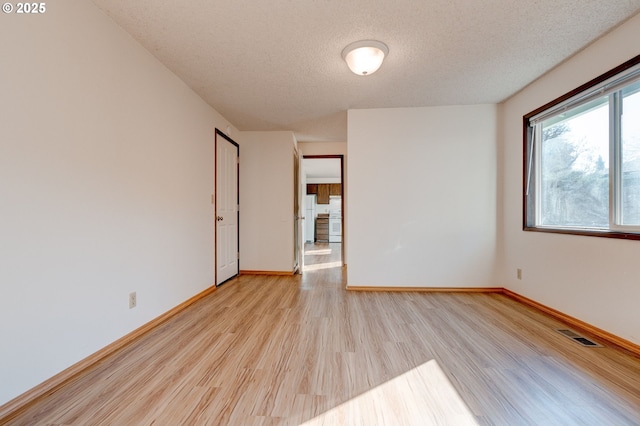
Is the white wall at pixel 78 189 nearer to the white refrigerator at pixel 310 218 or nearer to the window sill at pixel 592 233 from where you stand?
the window sill at pixel 592 233

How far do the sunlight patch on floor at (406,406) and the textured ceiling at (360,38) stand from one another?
2.32 meters

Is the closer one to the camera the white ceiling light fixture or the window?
the window

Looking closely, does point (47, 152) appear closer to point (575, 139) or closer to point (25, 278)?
point (25, 278)

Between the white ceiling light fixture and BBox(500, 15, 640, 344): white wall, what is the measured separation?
1.66m

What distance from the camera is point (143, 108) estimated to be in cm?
210

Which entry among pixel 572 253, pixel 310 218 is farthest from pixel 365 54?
pixel 310 218

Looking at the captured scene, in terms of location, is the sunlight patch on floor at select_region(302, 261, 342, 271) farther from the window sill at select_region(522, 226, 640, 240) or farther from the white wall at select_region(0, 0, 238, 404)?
the window sill at select_region(522, 226, 640, 240)

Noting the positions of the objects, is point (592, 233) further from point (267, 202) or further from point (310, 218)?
point (310, 218)

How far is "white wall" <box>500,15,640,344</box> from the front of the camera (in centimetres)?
181

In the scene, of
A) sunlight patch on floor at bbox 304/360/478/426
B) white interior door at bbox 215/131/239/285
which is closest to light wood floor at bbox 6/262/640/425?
sunlight patch on floor at bbox 304/360/478/426

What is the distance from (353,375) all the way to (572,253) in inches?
88.5

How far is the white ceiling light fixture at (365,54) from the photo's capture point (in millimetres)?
1999

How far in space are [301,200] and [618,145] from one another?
3726mm

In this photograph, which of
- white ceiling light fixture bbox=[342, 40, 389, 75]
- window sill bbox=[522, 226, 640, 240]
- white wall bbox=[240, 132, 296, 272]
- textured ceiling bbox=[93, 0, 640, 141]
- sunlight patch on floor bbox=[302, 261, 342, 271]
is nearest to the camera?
textured ceiling bbox=[93, 0, 640, 141]
